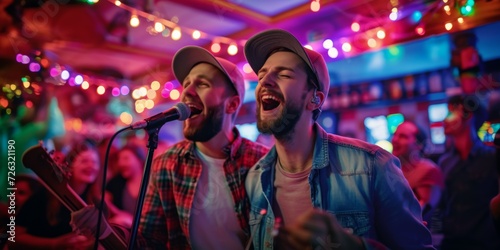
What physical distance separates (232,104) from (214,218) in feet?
2.55

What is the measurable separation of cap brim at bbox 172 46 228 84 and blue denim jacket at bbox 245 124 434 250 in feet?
3.10

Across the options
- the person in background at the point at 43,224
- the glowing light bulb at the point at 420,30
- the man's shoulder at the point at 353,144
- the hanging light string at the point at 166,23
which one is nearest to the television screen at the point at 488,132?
the glowing light bulb at the point at 420,30

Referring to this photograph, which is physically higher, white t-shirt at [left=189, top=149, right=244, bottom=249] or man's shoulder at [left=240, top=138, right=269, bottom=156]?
man's shoulder at [left=240, top=138, right=269, bottom=156]

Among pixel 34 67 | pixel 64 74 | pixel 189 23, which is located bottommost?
pixel 34 67

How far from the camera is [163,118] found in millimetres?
1750

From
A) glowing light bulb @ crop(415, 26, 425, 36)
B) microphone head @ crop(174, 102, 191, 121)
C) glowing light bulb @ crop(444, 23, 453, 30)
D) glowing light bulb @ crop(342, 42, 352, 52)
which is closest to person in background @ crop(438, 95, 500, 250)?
glowing light bulb @ crop(415, 26, 425, 36)

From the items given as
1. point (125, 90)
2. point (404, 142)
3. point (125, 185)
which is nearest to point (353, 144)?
point (404, 142)

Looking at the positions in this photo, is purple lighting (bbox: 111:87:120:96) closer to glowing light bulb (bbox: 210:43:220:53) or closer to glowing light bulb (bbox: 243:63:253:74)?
glowing light bulb (bbox: 210:43:220:53)

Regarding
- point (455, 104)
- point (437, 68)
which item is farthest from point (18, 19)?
point (437, 68)

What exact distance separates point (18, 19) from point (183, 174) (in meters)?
2.76

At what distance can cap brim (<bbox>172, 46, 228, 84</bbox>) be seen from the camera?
242cm

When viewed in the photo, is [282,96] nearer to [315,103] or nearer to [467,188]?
[315,103]

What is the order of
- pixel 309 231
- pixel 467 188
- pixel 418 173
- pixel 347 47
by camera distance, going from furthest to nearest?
1. pixel 347 47
2. pixel 467 188
3. pixel 418 173
4. pixel 309 231

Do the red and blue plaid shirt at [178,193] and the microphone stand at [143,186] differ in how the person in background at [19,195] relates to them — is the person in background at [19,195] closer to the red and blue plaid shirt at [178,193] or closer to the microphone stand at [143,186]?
the red and blue plaid shirt at [178,193]
